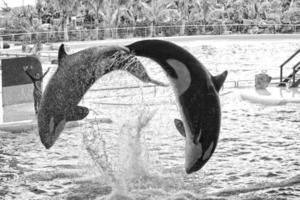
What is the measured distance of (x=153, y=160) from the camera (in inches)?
360

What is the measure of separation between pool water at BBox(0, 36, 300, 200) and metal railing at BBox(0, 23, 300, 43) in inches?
912

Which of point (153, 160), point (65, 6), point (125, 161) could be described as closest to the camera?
point (125, 161)

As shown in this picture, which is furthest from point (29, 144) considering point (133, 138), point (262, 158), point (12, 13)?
point (12, 13)

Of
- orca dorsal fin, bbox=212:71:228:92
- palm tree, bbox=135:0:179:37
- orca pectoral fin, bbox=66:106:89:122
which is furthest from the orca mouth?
palm tree, bbox=135:0:179:37

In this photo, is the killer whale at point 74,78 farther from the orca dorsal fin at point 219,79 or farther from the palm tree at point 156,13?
the palm tree at point 156,13

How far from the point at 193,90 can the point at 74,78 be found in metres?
1.34

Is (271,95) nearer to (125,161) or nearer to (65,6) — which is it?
(125,161)

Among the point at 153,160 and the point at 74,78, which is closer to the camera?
the point at 74,78

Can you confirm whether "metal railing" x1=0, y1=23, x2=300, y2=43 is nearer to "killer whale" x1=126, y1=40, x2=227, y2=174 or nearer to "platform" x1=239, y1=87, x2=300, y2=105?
"platform" x1=239, y1=87, x2=300, y2=105

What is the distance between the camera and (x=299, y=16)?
5122cm

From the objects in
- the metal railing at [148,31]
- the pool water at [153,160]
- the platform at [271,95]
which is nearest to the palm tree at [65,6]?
the metal railing at [148,31]

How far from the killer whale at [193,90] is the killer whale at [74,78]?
34 cm

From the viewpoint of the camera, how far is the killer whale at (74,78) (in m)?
6.75

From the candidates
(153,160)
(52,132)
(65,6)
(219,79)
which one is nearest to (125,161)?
(153,160)
